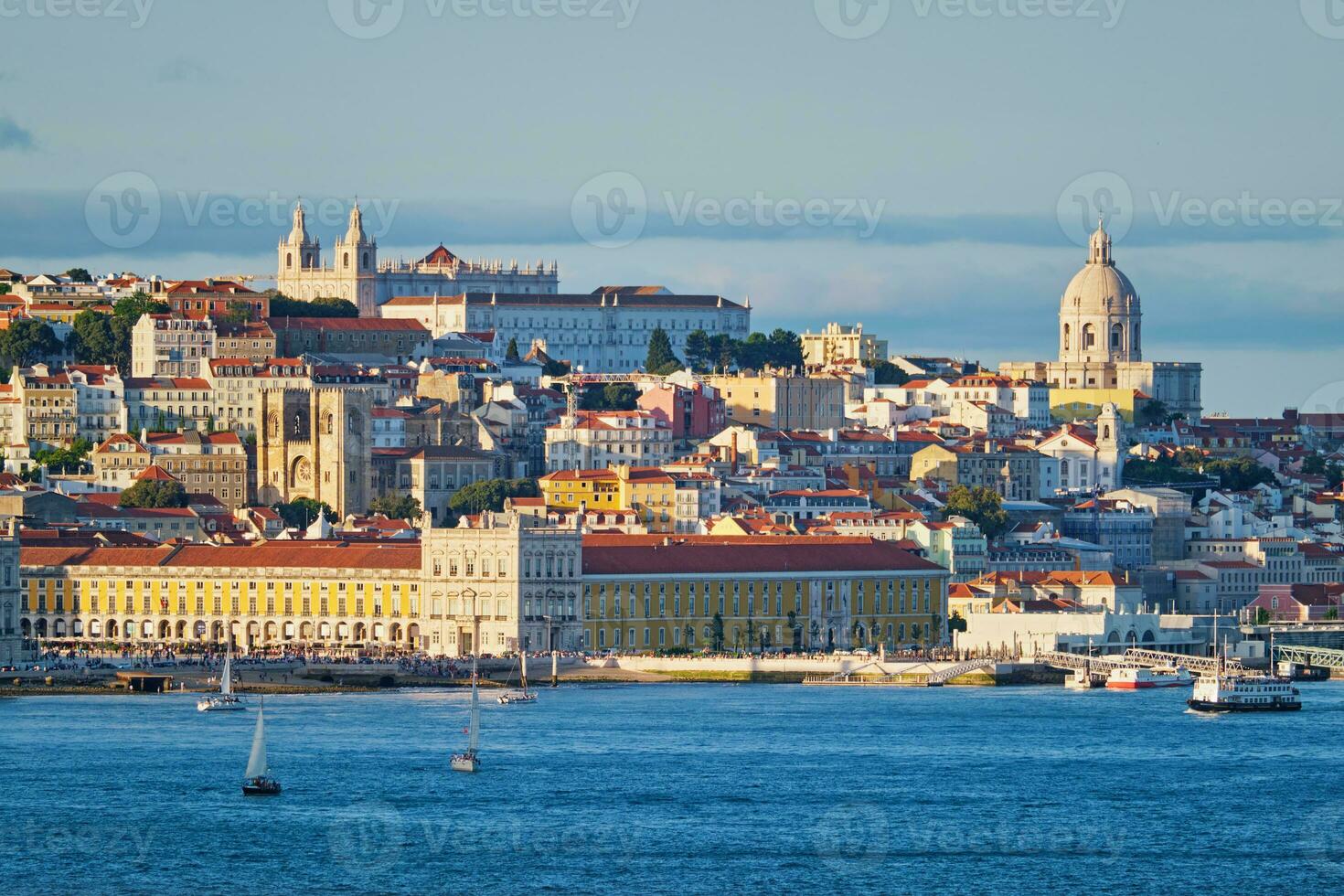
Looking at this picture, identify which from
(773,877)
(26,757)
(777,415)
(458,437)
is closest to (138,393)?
(458,437)

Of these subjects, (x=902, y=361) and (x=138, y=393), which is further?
(x=902, y=361)

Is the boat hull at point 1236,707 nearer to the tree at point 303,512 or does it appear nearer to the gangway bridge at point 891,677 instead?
the gangway bridge at point 891,677

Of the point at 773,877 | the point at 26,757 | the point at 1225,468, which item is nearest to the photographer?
the point at 773,877

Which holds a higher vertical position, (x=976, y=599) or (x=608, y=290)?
(x=608, y=290)

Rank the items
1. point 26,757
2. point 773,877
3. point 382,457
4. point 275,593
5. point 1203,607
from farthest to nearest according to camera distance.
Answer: point 382,457
point 1203,607
point 275,593
point 26,757
point 773,877

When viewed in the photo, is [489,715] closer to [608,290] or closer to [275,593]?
[275,593]

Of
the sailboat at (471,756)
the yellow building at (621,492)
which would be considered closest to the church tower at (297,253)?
the yellow building at (621,492)
